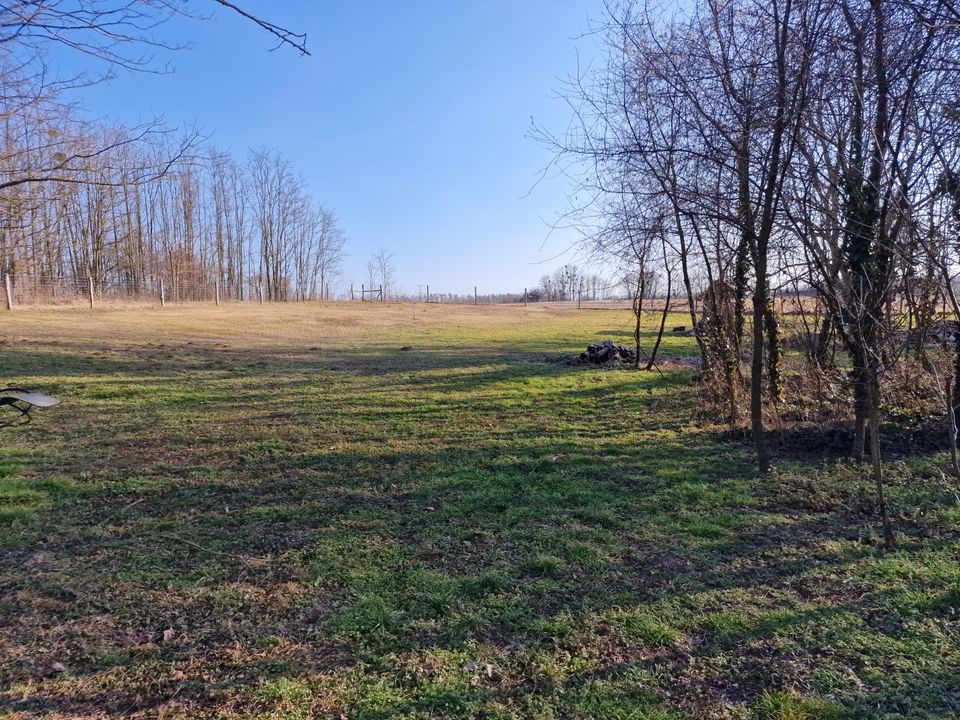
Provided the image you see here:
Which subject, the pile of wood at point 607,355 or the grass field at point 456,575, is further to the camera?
the pile of wood at point 607,355

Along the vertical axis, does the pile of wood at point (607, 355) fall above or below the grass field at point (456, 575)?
above

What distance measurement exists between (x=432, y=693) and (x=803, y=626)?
1.87m

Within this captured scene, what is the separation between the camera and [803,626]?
9.23 feet

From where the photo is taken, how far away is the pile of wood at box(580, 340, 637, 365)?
14.5 metres

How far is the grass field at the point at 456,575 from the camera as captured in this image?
232cm

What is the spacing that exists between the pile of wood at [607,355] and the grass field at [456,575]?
668cm

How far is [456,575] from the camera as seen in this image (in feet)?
11.0

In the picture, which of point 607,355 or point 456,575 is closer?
point 456,575

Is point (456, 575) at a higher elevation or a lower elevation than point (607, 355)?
lower

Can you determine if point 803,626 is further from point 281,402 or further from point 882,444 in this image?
point 281,402

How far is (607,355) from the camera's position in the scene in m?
14.7

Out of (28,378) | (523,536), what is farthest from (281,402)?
(523,536)

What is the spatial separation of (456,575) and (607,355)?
11.9m

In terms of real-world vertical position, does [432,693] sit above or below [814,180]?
below
